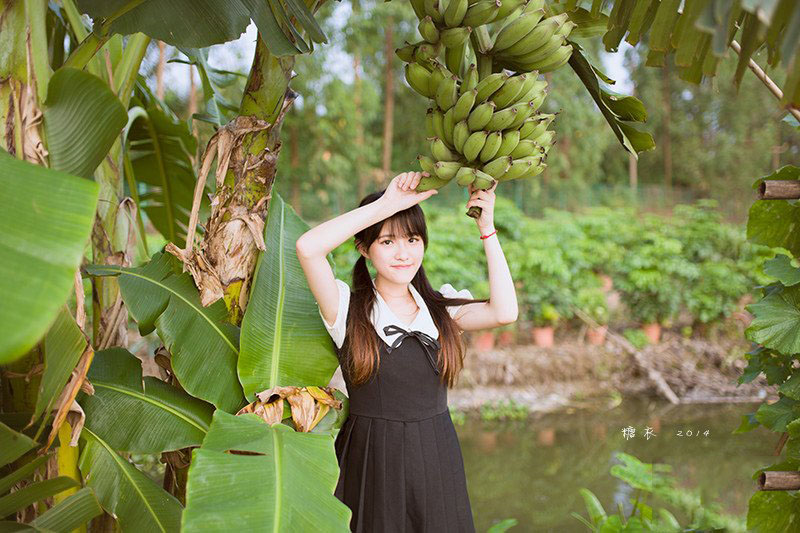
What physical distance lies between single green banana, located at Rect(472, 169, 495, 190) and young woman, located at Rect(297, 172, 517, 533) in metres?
0.07

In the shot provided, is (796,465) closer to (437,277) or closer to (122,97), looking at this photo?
(122,97)

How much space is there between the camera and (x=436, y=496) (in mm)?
1388

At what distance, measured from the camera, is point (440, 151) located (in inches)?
48.5

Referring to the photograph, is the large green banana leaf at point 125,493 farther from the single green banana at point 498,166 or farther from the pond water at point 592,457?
the pond water at point 592,457

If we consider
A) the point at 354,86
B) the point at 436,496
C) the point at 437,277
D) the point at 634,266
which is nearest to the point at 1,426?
the point at 436,496

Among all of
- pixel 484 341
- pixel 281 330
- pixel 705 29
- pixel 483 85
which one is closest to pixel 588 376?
pixel 484 341

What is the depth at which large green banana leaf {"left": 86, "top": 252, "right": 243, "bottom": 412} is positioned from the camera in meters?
1.36

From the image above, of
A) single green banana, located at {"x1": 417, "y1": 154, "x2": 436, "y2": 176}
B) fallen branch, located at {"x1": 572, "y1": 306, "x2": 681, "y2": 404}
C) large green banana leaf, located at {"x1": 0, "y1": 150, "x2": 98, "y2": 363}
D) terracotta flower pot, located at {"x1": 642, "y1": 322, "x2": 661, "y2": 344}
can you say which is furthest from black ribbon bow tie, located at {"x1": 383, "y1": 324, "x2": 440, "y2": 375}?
terracotta flower pot, located at {"x1": 642, "y1": 322, "x2": 661, "y2": 344}

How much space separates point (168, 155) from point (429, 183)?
1.28 m

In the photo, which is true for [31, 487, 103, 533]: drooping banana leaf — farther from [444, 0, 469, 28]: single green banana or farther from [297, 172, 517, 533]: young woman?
[444, 0, 469, 28]: single green banana

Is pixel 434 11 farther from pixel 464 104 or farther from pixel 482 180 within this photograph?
pixel 482 180

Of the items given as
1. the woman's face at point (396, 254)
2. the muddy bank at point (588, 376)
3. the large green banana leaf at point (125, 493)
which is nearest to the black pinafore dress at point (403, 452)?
the woman's face at point (396, 254)

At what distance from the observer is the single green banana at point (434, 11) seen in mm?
1179

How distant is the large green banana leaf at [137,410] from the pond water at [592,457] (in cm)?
250
